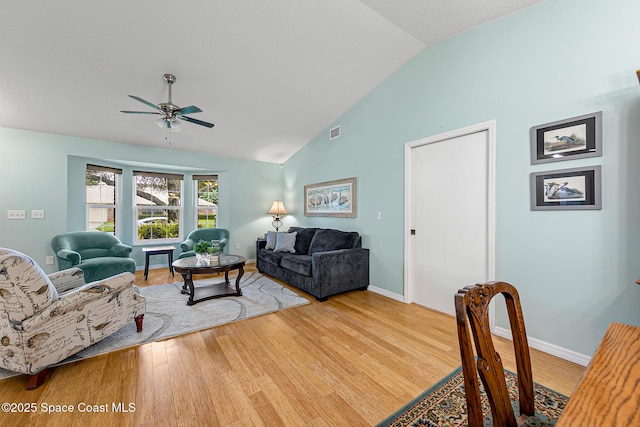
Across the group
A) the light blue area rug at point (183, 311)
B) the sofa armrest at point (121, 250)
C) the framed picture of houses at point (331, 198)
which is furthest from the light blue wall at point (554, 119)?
the sofa armrest at point (121, 250)

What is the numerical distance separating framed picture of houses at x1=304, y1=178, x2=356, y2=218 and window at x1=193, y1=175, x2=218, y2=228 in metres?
2.09

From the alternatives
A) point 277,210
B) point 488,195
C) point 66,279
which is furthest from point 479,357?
point 277,210

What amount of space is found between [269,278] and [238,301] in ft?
3.78

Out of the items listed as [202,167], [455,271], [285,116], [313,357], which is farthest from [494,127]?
[202,167]

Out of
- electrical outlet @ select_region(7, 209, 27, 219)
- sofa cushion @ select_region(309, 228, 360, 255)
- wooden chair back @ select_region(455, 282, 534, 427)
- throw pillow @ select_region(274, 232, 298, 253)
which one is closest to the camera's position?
wooden chair back @ select_region(455, 282, 534, 427)

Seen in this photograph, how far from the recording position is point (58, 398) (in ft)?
5.31

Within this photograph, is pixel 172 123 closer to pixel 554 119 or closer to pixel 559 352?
pixel 554 119

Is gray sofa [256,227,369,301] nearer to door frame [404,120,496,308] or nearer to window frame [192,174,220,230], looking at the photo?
door frame [404,120,496,308]

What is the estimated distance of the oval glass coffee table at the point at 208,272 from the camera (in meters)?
3.12

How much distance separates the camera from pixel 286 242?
4516 mm

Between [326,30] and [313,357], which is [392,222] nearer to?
[313,357]

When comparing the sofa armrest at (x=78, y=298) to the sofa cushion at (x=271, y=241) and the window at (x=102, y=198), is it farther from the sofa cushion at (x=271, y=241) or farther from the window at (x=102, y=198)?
the window at (x=102, y=198)

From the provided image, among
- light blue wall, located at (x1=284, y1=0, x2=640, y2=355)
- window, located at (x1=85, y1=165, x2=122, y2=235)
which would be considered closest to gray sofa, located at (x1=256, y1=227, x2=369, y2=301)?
light blue wall, located at (x1=284, y1=0, x2=640, y2=355)

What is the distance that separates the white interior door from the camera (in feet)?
8.64
